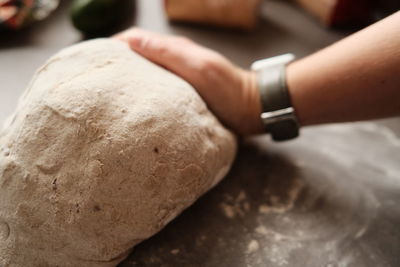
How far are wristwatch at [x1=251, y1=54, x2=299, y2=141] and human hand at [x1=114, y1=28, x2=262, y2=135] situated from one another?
23mm

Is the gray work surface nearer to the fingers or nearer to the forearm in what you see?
the forearm

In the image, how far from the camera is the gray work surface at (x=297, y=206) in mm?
826

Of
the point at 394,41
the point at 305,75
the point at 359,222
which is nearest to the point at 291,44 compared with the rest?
the point at 305,75

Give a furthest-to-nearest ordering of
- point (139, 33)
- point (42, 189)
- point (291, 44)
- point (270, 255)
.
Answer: point (291, 44)
point (139, 33)
point (270, 255)
point (42, 189)

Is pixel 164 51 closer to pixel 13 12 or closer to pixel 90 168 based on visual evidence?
pixel 90 168

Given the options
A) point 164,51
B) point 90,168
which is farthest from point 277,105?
point 90,168

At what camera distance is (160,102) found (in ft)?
2.49

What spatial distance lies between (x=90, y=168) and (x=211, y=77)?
1.25 ft

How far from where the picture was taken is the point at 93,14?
131 cm

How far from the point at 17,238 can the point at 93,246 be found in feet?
0.51

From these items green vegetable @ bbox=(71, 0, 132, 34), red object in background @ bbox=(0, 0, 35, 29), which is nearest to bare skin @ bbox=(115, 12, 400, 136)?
green vegetable @ bbox=(71, 0, 132, 34)

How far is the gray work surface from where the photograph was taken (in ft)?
2.71

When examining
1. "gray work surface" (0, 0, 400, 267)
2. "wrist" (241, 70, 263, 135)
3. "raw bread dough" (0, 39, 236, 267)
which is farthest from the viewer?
"wrist" (241, 70, 263, 135)

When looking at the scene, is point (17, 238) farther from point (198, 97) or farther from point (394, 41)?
point (394, 41)
